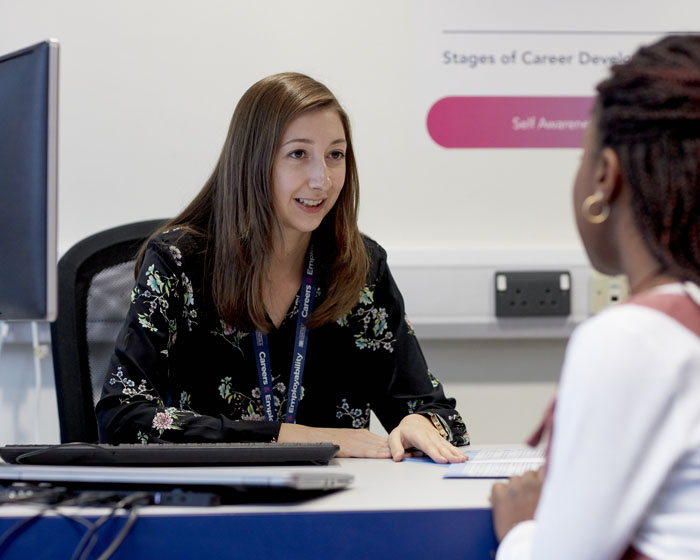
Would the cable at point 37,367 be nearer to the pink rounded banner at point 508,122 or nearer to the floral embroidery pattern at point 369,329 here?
the floral embroidery pattern at point 369,329

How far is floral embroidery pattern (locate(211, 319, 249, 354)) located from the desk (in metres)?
0.80

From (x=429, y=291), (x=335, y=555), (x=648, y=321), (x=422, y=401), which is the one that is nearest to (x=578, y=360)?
(x=648, y=321)

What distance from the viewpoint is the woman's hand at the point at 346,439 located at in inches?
57.1

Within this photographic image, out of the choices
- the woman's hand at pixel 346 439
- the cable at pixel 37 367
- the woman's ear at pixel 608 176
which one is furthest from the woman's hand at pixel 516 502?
the cable at pixel 37 367

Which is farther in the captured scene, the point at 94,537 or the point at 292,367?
the point at 292,367

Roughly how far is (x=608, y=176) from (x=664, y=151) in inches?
2.1

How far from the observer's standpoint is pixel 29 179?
1.11 meters

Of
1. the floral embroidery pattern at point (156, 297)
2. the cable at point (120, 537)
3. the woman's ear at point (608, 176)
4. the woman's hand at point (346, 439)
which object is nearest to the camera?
the woman's ear at point (608, 176)

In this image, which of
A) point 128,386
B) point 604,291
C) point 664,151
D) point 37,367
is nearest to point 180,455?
point 128,386

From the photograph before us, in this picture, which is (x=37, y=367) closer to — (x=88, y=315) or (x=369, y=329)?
(x=88, y=315)

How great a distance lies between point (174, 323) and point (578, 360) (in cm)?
116

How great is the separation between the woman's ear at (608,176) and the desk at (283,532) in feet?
1.29

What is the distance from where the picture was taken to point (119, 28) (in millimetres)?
2301

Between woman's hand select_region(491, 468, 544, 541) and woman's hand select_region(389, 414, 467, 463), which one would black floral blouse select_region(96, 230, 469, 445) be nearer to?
woman's hand select_region(389, 414, 467, 463)
